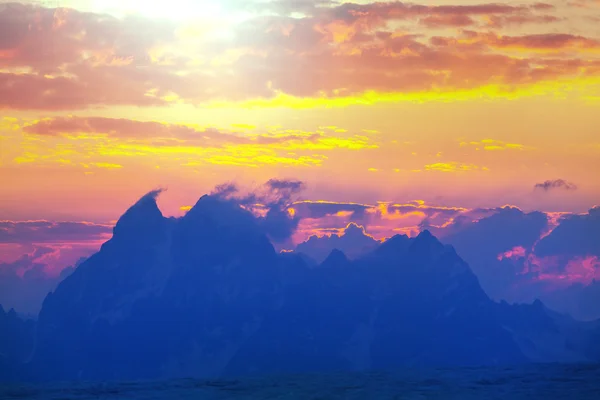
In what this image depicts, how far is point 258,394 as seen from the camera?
424 ft

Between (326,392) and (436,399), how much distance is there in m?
19.3

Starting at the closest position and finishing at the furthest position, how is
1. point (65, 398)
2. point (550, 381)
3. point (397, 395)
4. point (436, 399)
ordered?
point (436, 399)
point (397, 395)
point (65, 398)
point (550, 381)

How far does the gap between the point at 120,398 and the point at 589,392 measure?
67767mm

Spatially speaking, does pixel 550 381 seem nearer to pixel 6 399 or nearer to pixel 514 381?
pixel 514 381

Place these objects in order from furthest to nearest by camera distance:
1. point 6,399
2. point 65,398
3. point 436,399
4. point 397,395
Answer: point 6,399 → point 65,398 → point 397,395 → point 436,399

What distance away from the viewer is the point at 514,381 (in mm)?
147000

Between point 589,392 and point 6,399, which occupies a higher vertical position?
point 589,392

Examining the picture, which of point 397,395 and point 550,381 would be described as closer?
point 397,395

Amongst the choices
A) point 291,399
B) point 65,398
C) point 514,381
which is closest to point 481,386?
point 514,381

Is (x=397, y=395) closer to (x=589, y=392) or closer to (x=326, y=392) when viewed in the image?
(x=326, y=392)

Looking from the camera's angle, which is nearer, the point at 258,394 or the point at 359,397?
the point at 359,397

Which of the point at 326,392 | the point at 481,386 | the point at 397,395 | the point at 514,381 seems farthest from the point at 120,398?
the point at 514,381

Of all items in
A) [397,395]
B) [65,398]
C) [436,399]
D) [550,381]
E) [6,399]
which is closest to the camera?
[436,399]

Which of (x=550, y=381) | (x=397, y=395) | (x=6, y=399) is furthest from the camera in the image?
(x=550, y=381)
